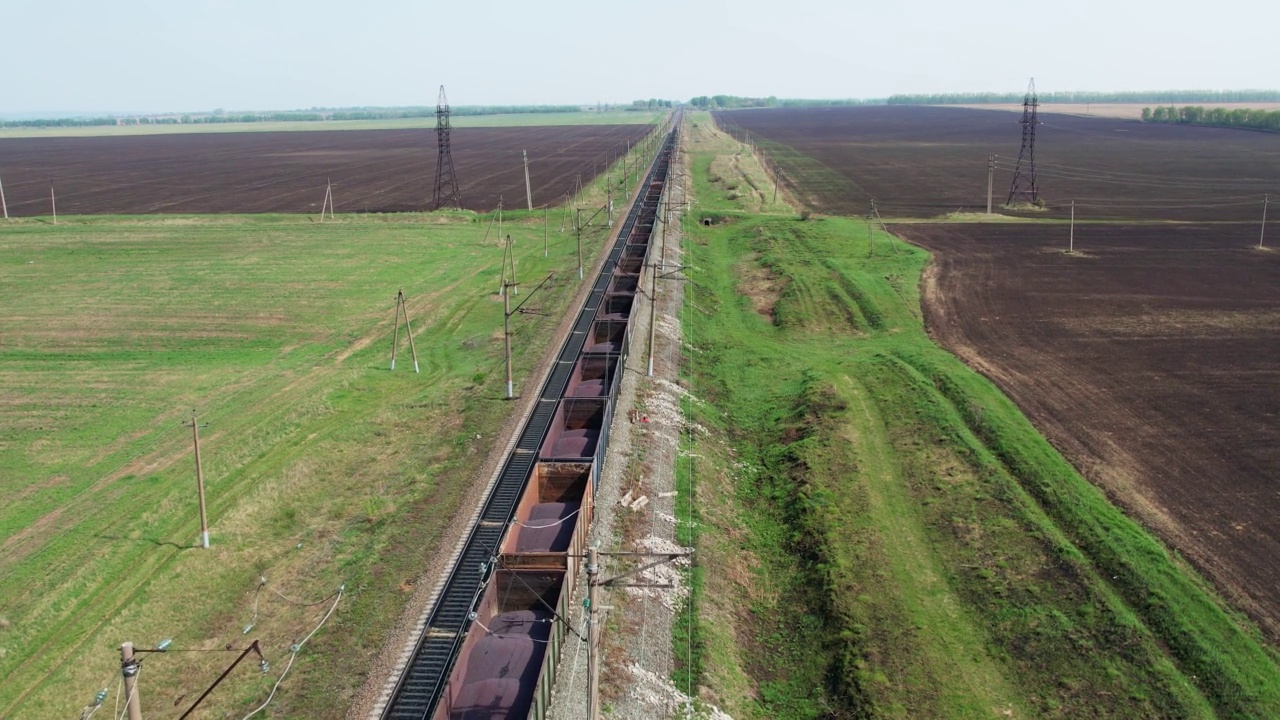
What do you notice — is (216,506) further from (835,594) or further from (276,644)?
(835,594)

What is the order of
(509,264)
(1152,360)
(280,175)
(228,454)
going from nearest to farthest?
1. (228,454)
2. (1152,360)
3. (509,264)
4. (280,175)

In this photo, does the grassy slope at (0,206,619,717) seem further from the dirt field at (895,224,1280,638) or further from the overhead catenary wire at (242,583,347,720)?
the dirt field at (895,224,1280,638)

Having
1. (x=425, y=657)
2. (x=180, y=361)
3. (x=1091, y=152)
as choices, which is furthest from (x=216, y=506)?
(x=1091, y=152)

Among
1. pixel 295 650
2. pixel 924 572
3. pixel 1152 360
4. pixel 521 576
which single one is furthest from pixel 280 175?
pixel 295 650

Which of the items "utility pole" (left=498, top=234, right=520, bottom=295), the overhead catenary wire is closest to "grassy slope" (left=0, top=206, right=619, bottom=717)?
the overhead catenary wire

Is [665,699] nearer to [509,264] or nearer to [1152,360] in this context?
[1152,360]

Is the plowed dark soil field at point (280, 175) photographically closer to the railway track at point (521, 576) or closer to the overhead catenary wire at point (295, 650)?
the railway track at point (521, 576)
